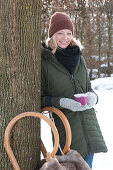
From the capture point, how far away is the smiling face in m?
1.99

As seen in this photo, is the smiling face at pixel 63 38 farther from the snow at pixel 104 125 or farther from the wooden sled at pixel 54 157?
the snow at pixel 104 125

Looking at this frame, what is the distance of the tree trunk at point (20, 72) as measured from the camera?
62.7 inches

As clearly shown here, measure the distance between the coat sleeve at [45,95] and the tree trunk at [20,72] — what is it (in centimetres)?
18

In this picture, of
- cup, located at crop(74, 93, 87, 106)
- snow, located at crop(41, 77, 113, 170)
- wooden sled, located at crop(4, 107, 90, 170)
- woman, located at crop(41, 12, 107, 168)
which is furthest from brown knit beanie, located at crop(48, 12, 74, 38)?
snow, located at crop(41, 77, 113, 170)

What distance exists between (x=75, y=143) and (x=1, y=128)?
72 centimetres

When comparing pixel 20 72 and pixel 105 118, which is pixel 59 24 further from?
pixel 105 118

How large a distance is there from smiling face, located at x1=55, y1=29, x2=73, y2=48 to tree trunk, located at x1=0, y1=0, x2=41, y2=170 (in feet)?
0.95

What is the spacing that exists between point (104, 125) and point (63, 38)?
4.11 m

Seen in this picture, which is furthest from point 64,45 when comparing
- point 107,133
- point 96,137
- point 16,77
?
point 107,133

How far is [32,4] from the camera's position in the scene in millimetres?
1695

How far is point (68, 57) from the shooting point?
2.00 metres

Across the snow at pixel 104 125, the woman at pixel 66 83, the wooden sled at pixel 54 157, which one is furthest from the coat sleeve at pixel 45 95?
the snow at pixel 104 125

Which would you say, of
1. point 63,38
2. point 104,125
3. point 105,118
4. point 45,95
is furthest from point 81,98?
point 105,118

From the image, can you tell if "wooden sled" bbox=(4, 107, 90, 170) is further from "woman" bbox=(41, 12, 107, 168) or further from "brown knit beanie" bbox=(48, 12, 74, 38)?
"brown knit beanie" bbox=(48, 12, 74, 38)
